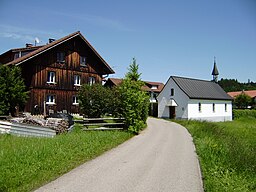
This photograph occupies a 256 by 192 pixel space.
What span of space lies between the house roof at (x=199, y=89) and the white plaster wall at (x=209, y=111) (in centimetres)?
80

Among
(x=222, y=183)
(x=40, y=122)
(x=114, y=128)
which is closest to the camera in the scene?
(x=222, y=183)

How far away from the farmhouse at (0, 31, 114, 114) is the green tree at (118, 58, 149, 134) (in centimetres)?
1297

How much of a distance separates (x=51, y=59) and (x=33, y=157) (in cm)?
2390

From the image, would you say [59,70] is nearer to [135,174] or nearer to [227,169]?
[135,174]

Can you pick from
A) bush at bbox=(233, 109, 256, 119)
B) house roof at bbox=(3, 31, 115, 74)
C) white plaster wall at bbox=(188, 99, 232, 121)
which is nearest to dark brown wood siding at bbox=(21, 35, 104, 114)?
house roof at bbox=(3, 31, 115, 74)

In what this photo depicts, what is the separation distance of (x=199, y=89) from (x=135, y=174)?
38.5 metres

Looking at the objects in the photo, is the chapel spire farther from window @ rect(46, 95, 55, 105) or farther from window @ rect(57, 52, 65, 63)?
window @ rect(46, 95, 55, 105)

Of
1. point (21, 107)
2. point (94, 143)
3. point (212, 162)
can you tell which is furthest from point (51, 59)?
point (212, 162)

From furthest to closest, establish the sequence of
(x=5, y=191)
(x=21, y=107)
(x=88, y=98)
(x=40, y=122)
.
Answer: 1. (x=21, y=107)
2. (x=88, y=98)
3. (x=40, y=122)
4. (x=5, y=191)

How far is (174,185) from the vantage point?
753 centimetres

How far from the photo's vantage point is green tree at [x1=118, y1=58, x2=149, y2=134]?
62.0 ft

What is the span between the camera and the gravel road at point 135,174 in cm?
714

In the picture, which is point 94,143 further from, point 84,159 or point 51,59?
point 51,59

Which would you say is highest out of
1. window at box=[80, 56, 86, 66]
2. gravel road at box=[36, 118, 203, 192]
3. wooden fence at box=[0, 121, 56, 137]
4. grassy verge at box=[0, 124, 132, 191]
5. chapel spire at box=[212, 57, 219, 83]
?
chapel spire at box=[212, 57, 219, 83]
